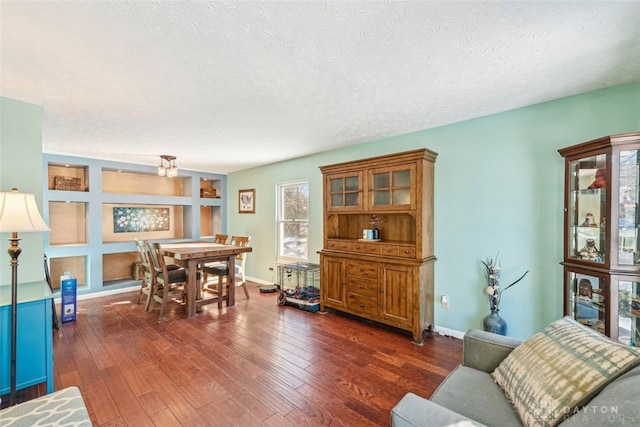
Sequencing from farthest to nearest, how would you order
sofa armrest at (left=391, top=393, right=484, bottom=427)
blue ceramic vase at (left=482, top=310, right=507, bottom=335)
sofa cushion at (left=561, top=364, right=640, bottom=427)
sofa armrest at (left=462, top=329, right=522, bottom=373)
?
blue ceramic vase at (left=482, top=310, right=507, bottom=335)
sofa armrest at (left=462, top=329, right=522, bottom=373)
sofa armrest at (left=391, top=393, right=484, bottom=427)
sofa cushion at (left=561, top=364, right=640, bottom=427)

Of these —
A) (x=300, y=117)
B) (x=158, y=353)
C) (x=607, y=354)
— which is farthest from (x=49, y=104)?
(x=607, y=354)

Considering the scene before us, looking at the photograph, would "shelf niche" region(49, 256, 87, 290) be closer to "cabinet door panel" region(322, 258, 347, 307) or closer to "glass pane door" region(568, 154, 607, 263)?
"cabinet door panel" region(322, 258, 347, 307)

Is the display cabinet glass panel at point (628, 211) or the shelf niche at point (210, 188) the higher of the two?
the shelf niche at point (210, 188)

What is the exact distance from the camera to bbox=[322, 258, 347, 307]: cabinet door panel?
374cm

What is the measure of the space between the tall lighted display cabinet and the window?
11.5 feet

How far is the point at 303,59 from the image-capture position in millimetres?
1860

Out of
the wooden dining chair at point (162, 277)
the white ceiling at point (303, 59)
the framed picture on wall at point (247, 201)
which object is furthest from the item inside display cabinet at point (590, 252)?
the framed picture on wall at point (247, 201)

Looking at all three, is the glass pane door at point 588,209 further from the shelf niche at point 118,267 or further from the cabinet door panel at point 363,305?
the shelf niche at point 118,267

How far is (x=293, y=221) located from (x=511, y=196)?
3.35 m

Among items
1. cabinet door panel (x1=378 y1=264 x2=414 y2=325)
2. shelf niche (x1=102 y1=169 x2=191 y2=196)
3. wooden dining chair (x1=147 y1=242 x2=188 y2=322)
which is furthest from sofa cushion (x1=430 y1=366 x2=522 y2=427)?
shelf niche (x1=102 y1=169 x2=191 y2=196)

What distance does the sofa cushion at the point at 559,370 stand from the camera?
1.07m

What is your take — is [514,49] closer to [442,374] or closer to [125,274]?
[442,374]

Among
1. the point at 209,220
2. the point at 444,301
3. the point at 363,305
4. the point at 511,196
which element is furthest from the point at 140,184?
the point at 511,196

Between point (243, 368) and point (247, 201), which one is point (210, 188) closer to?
point (247, 201)
